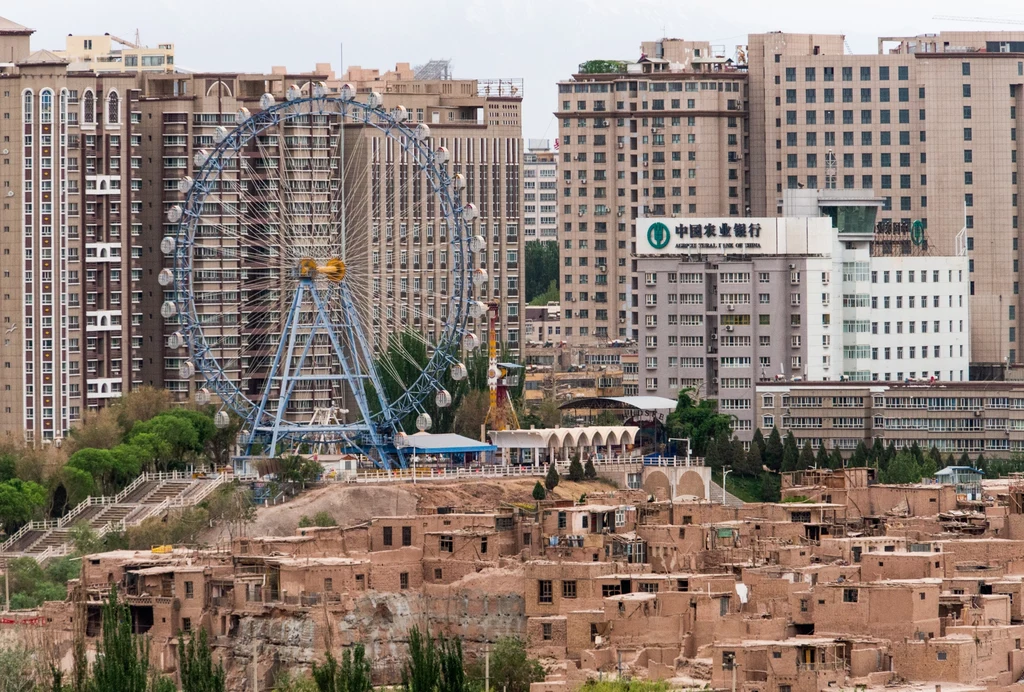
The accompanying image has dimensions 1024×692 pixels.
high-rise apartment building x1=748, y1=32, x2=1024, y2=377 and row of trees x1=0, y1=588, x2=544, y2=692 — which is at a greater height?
high-rise apartment building x1=748, y1=32, x2=1024, y2=377

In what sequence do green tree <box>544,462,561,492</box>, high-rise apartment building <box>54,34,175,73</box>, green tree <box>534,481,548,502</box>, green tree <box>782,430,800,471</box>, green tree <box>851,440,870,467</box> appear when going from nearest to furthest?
green tree <box>534,481,548,502</box> < green tree <box>544,462,561,492</box> < green tree <box>851,440,870,467</box> < green tree <box>782,430,800,471</box> < high-rise apartment building <box>54,34,175,73</box>

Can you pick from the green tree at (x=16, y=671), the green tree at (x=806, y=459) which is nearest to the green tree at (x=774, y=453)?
the green tree at (x=806, y=459)

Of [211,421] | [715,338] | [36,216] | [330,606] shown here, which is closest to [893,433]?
[715,338]

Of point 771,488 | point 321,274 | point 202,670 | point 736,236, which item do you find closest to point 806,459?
point 771,488

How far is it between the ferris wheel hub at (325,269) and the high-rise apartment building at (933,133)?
50811 millimetres

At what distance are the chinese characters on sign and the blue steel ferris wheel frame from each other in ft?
59.5

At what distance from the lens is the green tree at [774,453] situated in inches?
5305

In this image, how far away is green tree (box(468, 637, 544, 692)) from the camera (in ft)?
272

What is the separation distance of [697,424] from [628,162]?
39.8m

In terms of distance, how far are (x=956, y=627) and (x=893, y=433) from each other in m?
56.5

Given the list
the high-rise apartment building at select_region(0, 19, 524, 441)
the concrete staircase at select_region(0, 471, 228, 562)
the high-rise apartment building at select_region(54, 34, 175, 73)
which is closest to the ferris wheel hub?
the high-rise apartment building at select_region(0, 19, 524, 441)

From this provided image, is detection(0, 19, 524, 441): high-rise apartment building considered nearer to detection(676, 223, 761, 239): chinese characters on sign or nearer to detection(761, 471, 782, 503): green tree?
detection(676, 223, 761, 239): chinese characters on sign

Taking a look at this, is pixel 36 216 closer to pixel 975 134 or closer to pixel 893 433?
pixel 893 433

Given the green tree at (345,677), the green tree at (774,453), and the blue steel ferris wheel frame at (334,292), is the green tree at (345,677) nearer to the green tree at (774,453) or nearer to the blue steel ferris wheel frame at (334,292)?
the blue steel ferris wheel frame at (334,292)
